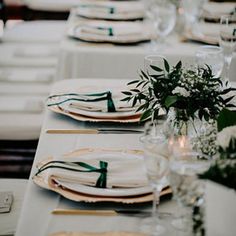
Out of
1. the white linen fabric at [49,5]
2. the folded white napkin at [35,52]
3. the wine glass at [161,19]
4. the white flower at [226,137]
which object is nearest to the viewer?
the white flower at [226,137]

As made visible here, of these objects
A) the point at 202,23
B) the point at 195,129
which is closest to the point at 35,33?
the point at 202,23

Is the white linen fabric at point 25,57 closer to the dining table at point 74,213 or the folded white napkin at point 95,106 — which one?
the folded white napkin at point 95,106

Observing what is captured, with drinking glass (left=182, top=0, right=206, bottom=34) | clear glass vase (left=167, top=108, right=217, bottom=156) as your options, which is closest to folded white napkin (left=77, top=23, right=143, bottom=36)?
drinking glass (left=182, top=0, right=206, bottom=34)

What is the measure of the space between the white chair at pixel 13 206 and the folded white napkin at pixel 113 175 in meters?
0.33

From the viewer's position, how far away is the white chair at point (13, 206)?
1590mm

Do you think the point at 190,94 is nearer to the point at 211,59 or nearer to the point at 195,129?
the point at 195,129

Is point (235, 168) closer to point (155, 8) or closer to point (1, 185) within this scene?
point (1, 185)

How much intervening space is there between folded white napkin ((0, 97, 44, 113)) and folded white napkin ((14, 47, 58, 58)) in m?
0.71

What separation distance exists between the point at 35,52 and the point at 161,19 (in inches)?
47.2

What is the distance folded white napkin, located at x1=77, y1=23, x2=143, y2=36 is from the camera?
2.54 m

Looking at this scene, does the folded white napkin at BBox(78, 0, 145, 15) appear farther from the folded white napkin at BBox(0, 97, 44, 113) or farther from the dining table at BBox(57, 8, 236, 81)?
the folded white napkin at BBox(0, 97, 44, 113)

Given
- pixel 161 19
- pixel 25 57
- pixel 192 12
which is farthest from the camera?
pixel 25 57

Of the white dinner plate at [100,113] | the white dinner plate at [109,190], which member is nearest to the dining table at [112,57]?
the white dinner plate at [100,113]

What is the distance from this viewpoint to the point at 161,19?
2402mm
